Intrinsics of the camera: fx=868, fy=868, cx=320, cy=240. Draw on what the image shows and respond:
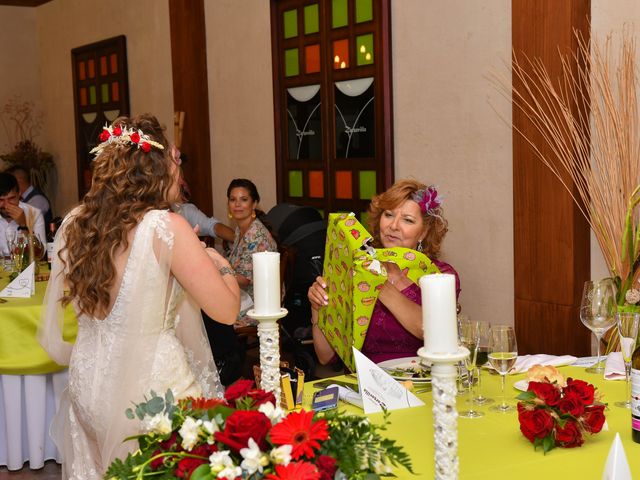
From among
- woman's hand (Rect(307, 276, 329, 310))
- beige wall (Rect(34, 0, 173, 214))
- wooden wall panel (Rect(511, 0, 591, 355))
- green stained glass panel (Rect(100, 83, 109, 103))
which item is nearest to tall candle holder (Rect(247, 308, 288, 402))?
woman's hand (Rect(307, 276, 329, 310))

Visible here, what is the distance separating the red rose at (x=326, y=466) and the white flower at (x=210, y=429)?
0.53ft

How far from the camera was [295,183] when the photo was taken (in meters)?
6.32

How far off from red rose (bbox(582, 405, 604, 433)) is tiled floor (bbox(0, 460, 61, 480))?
309cm

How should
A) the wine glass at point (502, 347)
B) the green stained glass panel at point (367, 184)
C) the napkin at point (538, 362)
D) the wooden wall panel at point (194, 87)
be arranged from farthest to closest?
the wooden wall panel at point (194, 87) → the green stained glass panel at point (367, 184) → the napkin at point (538, 362) → the wine glass at point (502, 347)

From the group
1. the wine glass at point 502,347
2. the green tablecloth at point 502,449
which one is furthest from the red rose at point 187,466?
the wine glass at point 502,347

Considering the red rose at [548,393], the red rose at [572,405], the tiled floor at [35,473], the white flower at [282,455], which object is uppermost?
the white flower at [282,455]

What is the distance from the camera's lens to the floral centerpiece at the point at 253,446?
48.9 inches

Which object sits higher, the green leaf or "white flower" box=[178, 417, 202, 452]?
"white flower" box=[178, 417, 202, 452]

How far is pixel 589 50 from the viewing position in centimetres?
383

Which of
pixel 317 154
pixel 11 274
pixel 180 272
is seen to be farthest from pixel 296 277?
pixel 180 272

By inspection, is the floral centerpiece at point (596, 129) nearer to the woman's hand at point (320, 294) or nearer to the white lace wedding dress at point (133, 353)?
the woman's hand at point (320, 294)

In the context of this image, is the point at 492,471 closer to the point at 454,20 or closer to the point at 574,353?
the point at 574,353

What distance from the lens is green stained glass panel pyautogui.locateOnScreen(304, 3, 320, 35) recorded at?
5.93m

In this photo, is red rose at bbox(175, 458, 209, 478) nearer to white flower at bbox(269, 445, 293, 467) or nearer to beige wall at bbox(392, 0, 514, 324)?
white flower at bbox(269, 445, 293, 467)
